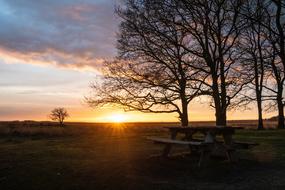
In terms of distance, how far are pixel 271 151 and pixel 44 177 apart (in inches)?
385

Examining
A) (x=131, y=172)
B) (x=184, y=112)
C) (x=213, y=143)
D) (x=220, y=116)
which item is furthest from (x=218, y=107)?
(x=131, y=172)

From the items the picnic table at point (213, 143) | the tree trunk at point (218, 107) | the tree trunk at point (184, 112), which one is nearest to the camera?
the picnic table at point (213, 143)

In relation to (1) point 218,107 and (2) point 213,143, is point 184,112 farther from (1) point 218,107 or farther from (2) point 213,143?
(2) point 213,143

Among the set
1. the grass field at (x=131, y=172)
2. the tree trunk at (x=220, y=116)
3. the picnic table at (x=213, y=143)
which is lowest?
the grass field at (x=131, y=172)

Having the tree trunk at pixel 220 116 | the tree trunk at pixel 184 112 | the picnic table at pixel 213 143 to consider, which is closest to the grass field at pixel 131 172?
the picnic table at pixel 213 143

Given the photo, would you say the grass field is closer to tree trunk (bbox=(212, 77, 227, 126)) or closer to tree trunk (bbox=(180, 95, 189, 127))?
tree trunk (bbox=(212, 77, 227, 126))

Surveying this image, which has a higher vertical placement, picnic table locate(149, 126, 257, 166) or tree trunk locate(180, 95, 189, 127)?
tree trunk locate(180, 95, 189, 127)

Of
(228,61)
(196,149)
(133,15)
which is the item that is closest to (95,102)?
(133,15)

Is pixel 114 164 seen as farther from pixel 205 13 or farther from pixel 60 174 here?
pixel 205 13

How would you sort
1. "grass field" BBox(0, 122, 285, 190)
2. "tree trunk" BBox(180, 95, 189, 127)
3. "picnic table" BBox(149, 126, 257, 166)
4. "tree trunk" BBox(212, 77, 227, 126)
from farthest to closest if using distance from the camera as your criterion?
"tree trunk" BBox(180, 95, 189, 127)
"tree trunk" BBox(212, 77, 227, 126)
"picnic table" BBox(149, 126, 257, 166)
"grass field" BBox(0, 122, 285, 190)

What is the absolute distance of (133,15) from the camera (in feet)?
74.2

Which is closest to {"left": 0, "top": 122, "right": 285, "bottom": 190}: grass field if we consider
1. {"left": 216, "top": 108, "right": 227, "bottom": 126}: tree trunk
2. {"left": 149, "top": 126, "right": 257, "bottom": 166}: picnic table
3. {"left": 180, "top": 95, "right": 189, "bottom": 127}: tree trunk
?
{"left": 149, "top": 126, "right": 257, "bottom": 166}: picnic table

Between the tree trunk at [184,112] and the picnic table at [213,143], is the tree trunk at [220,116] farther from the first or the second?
the picnic table at [213,143]

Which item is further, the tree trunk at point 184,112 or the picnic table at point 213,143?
the tree trunk at point 184,112
